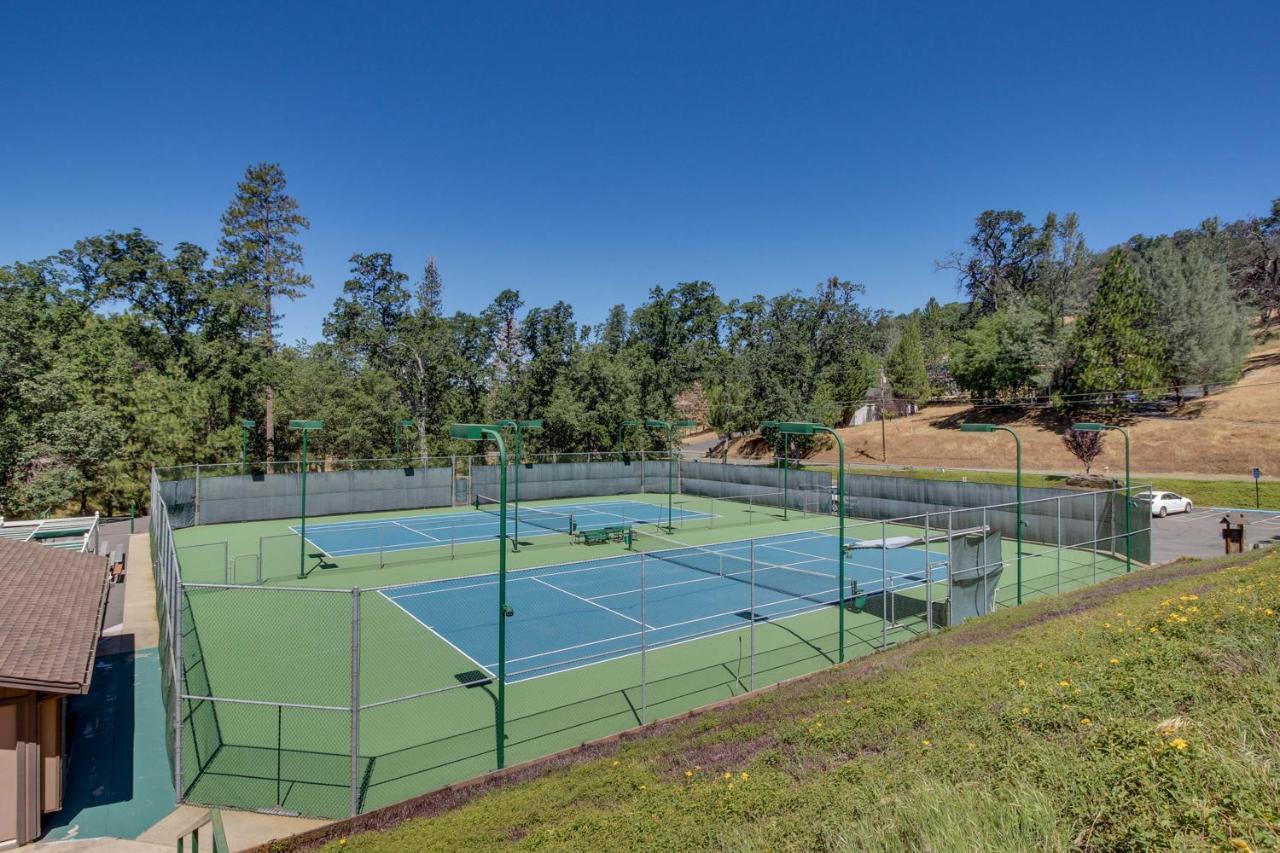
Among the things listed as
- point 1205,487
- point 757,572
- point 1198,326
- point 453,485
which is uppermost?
point 1198,326

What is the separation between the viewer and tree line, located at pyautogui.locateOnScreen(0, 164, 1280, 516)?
33719mm

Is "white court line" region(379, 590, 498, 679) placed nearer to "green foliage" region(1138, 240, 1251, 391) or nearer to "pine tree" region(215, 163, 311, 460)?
"pine tree" region(215, 163, 311, 460)

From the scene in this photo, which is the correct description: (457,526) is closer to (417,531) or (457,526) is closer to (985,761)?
(417,531)

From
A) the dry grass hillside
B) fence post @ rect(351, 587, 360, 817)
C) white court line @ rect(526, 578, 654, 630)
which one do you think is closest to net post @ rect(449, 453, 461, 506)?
white court line @ rect(526, 578, 654, 630)

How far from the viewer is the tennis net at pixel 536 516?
103 feet

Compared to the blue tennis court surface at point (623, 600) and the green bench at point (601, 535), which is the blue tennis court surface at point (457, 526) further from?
the blue tennis court surface at point (623, 600)

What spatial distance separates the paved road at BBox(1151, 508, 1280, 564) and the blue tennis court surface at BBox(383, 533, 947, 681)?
8.01m

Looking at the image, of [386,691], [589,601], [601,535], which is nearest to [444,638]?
[386,691]

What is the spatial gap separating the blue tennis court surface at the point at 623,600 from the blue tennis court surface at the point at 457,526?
18.9 ft

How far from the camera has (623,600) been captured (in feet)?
62.6

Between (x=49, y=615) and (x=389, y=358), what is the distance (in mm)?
39231

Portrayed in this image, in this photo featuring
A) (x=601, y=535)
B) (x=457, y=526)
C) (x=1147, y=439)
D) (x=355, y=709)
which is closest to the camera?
(x=355, y=709)

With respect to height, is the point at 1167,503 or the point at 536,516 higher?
the point at 1167,503

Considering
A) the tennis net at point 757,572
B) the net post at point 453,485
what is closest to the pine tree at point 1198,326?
the tennis net at point 757,572
